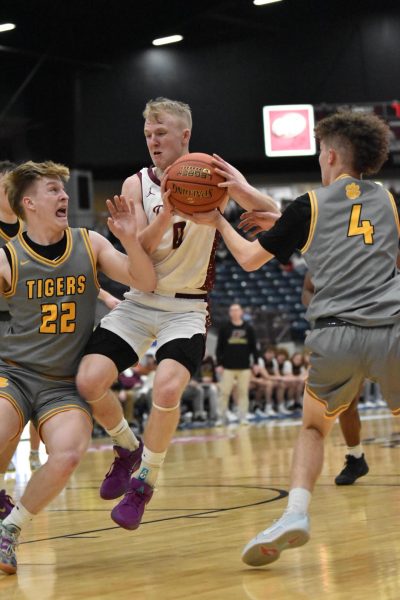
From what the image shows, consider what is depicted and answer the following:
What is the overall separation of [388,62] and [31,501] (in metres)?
21.1

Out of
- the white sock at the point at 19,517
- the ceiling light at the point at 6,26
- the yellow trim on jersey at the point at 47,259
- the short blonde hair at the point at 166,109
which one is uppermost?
the ceiling light at the point at 6,26

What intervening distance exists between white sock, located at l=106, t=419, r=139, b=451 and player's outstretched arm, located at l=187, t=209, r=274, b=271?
1267 millimetres

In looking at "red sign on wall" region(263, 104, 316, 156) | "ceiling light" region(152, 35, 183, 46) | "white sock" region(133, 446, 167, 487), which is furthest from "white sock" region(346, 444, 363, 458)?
"ceiling light" region(152, 35, 183, 46)

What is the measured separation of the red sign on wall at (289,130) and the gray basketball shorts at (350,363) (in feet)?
56.9

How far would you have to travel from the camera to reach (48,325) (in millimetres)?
4375

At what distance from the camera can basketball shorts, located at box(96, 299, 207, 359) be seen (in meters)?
4.84

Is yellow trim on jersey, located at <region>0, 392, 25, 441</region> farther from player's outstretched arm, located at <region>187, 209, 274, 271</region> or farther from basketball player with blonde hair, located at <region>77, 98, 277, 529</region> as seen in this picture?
player's outstretched arm, located at <region>187, 209, 274, 271</region>

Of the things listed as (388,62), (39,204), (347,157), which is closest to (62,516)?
(39,204)

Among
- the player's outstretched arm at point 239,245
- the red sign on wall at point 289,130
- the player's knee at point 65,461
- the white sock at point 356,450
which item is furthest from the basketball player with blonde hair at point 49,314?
the red sign on wall at point 289,130

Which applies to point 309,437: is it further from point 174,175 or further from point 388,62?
point 388,62

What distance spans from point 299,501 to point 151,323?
4.93 feet

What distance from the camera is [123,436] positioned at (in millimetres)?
5098

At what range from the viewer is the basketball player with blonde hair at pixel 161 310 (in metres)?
4.62

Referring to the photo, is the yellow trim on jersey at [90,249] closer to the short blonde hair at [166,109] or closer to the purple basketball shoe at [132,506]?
the short blonde hair at [166,109]
